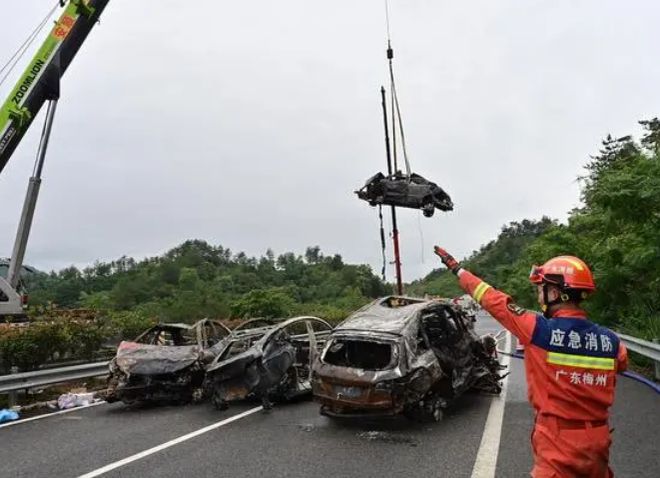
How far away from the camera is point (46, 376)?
10.0m

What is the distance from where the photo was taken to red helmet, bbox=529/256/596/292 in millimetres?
3455

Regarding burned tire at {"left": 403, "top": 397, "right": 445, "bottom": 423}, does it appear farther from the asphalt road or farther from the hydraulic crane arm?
the hydraulic crane arm

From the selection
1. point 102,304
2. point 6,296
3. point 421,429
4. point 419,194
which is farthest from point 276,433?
point 102,304

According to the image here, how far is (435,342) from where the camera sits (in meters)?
8.72

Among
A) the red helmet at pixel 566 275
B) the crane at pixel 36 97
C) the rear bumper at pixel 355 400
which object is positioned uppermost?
the crane at pixel 36 97

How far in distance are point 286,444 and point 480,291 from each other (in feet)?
13.5

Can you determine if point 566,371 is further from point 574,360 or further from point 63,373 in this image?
point 63,373

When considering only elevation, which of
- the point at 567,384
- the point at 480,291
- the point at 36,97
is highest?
the point at 36,97

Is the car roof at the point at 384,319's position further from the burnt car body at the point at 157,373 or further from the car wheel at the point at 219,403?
the burnt car body at the point at 157,373

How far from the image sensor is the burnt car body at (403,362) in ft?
23.9

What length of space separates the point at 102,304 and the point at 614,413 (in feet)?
152

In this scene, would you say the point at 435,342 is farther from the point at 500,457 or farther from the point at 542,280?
the point at 542,280

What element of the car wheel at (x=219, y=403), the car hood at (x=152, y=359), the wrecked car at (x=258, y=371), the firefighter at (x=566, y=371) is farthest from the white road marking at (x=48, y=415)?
the firefighter at (x=566, y=371)

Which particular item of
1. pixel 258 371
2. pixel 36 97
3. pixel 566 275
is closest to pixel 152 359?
pixel 258 371
